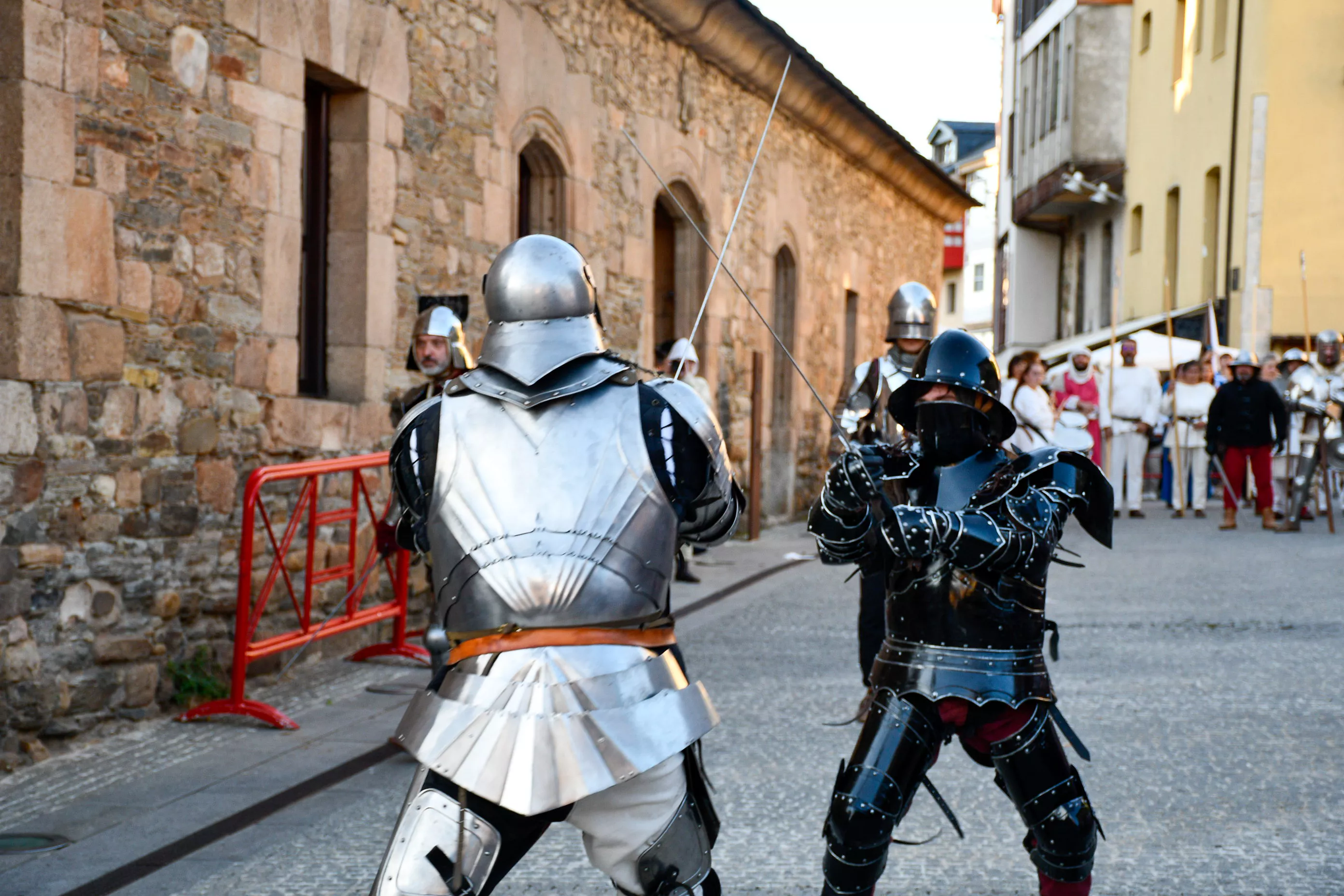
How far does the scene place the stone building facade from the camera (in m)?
5.79

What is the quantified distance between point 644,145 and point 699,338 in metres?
2.45

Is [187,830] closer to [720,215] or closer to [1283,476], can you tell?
[720,215]

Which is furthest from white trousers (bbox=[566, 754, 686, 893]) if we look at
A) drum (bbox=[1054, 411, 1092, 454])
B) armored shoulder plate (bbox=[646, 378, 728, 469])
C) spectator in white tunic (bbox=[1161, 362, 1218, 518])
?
spectator in white tunic (bbox=[1161, 362, 1218, 518])

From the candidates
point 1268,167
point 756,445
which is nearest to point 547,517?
point 756,445

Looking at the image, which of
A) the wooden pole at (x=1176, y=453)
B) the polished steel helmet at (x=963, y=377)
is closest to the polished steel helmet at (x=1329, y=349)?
the wooden pole at (x=1176, y=453)

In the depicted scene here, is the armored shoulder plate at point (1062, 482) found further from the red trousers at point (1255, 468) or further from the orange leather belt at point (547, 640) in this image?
the red trousers at point (1255, 468)

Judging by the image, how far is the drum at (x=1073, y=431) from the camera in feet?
52.4

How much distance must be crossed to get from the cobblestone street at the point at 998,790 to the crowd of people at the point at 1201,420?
17.0 ft

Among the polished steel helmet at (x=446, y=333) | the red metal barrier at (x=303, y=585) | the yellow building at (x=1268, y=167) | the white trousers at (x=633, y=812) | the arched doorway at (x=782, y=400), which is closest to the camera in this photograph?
the white trousers at (x=633, y=812)

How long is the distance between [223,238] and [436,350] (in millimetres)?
1096

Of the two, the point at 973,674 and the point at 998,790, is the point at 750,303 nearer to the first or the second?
the point at 973,674

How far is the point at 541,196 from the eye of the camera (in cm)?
1106

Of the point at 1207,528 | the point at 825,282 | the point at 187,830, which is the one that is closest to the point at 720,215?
the point at 825,282

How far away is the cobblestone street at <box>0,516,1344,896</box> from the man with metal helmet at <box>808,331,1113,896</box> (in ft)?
2.81
